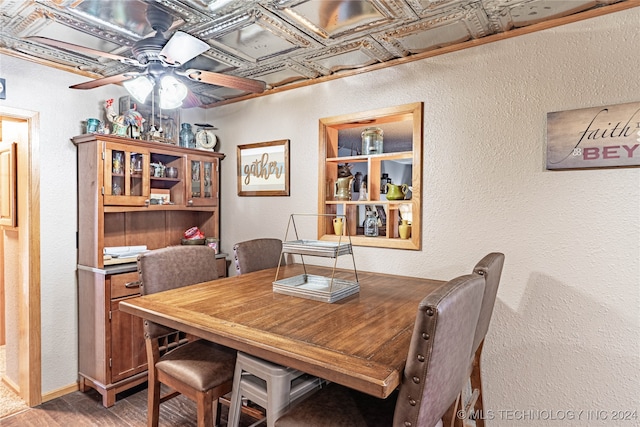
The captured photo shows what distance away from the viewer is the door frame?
2.52 m

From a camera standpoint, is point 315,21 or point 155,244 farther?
point 155,244

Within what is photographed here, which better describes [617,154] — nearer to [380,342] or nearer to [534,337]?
[534,337]

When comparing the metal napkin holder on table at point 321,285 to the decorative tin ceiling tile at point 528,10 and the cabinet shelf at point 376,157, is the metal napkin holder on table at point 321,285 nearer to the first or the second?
the cabinet shelf at point 376,157

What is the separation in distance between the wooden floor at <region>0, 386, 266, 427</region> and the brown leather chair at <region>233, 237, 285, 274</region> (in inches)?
38.9

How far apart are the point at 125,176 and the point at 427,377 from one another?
2549mm

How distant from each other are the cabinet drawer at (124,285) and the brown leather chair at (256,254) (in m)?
0.76

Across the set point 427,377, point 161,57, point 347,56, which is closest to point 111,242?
point 161,57

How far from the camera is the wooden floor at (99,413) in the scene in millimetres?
2330

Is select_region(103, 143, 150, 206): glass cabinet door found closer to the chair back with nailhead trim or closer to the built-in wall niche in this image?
the built-in wall niche

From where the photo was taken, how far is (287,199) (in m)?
3.17

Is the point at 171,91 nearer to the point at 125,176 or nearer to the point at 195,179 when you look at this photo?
the point at 125,176

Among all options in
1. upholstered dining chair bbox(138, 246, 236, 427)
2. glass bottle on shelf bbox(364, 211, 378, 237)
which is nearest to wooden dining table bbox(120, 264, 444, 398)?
upholstered dining chair bbox(138, 246, 236, 427)

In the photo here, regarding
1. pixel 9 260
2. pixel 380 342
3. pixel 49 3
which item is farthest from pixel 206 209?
pixel 380 342

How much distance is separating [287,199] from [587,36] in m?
2.27
